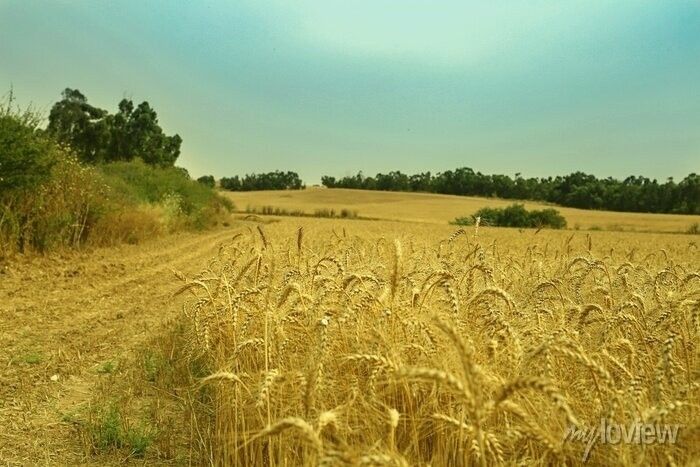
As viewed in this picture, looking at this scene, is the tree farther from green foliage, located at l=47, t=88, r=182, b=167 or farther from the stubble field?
the stubble field

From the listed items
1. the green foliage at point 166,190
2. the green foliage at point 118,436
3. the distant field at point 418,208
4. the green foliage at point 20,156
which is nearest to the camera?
the green foliage at point 118,436

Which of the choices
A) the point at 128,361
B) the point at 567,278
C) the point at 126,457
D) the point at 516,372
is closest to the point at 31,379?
the point at 128,361

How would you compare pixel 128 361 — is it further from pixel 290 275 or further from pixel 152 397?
pixel 290 275

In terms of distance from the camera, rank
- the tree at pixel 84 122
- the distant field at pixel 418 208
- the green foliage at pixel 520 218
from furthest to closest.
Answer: the distant field at pixel 418 208
the green foliage at pixel 520 218
the tree at pixel 84 122

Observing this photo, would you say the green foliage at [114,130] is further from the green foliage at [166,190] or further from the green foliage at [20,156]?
the green foliage at [20,156]

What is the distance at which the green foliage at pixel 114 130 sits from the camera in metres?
47.1

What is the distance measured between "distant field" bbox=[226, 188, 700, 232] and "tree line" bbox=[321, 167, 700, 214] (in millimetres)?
7472

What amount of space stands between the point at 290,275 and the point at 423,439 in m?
2.16

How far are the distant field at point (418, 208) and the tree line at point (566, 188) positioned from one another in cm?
747

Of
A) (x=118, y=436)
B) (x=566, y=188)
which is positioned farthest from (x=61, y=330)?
(x=566, y=188)

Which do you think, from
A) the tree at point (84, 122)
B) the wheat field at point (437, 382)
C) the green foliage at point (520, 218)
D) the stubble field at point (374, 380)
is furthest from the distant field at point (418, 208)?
the wheat field at point (437, 382)

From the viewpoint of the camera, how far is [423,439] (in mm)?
2441

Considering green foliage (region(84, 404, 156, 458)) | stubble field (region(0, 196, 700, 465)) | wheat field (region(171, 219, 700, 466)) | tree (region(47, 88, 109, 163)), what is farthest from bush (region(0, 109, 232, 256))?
tree (region(47, 88, 109, 163))

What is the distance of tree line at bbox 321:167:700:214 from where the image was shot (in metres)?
70.2
